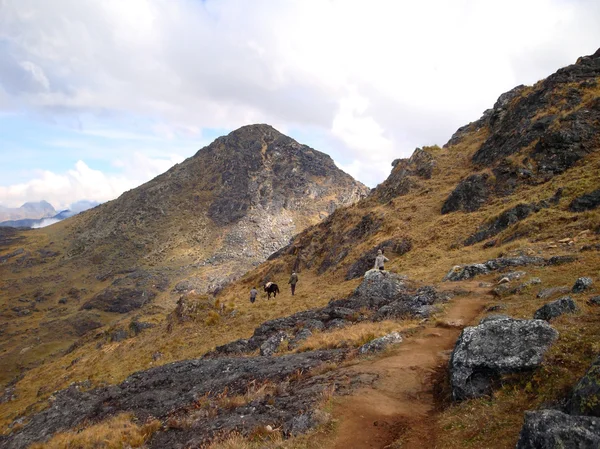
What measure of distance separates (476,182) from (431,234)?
8.26 metres

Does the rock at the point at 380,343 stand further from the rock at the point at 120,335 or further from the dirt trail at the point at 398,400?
the rock at the point at 120,335

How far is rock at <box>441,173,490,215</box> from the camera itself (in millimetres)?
34781

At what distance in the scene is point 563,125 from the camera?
1303 inches

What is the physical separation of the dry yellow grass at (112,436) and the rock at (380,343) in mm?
7419

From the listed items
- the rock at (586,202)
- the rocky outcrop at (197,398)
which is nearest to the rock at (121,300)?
the rocky outcrop at (197,398)

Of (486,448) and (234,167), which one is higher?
(234,167)

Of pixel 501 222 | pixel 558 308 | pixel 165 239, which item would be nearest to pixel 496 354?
pixel 558 308

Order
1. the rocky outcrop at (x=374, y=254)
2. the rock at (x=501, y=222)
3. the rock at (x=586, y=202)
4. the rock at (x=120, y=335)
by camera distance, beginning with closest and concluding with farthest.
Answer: the rock at (x=586, y=202)
the rock at (x=501, y=222)
the rocky outcrop at (x=374, y=254)
the rock at (x=120, y=335)

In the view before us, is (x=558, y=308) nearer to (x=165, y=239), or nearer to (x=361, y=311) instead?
(x=361, y=311)

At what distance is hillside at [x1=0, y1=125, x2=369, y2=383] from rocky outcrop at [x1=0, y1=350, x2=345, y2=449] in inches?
2987

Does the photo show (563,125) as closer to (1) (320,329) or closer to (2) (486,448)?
(1) (320,329)

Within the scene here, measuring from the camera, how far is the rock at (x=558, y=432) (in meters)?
4.61

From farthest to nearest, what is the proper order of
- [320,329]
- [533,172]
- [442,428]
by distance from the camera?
[533,172] < [320,329] < [442,428]

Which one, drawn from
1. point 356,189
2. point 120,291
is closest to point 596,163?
point 120,291
